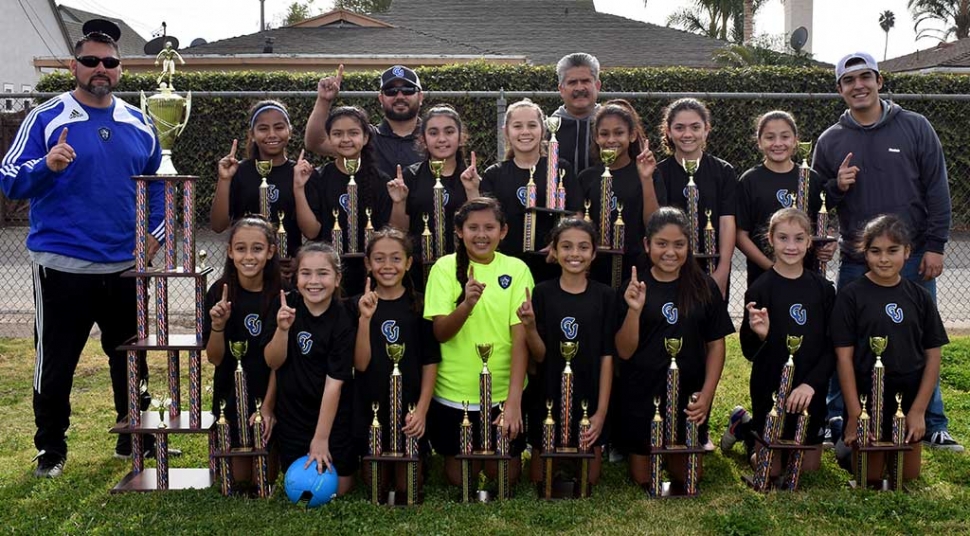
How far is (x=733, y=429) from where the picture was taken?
5.14m

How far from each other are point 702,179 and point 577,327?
3.96 ft

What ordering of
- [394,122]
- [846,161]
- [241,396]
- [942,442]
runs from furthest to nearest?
[394,122], [942,442], [846,161], [241,396]

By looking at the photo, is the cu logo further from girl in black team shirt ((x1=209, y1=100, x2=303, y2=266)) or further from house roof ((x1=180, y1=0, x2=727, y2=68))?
house roof ((x1=180, y1=0, x2=727, y2=68))

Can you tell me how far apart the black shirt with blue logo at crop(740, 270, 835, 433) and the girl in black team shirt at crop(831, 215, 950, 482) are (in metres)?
0.08

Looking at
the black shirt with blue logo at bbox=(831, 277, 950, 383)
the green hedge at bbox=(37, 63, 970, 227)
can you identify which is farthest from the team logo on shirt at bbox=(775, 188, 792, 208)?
the green hedge at bbox=(37, 63, 970, 227)

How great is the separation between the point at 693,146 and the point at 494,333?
5.01 ft

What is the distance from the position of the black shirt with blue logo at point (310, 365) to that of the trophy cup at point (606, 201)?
1356 millimetres

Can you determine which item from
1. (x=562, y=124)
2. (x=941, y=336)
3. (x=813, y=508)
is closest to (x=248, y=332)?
(x=562, y=124)

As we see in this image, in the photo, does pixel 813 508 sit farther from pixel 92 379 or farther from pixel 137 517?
pixel 92 379

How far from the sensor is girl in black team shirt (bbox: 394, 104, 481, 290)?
15.8 ft

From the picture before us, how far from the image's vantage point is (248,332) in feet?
14.6

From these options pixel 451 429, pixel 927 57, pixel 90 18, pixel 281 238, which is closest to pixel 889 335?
pixel 451 429

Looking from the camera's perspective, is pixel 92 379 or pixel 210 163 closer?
pixel 92 379

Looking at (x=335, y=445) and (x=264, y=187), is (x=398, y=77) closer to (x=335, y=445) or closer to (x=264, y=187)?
(x=264, y=187)
